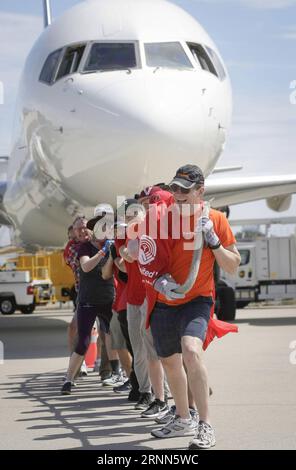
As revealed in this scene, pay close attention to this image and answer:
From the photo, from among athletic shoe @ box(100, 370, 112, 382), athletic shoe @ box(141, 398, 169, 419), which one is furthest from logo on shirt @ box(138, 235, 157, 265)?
athletic shoe @ box(100, 370, 112, 382)

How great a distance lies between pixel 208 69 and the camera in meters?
12.6

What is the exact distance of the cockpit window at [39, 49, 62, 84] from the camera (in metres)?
12.5

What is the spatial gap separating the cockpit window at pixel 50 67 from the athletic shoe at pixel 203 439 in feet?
24.5

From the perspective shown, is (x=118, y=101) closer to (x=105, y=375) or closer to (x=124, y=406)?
(x=105, y=375)

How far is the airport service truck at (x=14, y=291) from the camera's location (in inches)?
1045

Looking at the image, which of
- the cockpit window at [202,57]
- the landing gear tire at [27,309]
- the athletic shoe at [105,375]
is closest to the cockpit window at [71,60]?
the cockpit window at [202,57]

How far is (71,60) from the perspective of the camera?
12320 millimetres

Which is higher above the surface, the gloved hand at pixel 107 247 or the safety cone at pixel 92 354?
the gloved hand at pixel 107 247

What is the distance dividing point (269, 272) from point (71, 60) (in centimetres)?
2119

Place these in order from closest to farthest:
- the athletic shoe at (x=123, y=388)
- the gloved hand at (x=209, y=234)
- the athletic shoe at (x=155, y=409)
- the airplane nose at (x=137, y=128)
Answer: the gloved hand at (x=209, y=234) < the athletic shoe at (x=155, y=409) < the athletic shoe at (x=123, y=388) < the airplane nose at (x=137, y=128)

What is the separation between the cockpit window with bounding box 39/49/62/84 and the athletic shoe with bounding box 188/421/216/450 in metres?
7.45

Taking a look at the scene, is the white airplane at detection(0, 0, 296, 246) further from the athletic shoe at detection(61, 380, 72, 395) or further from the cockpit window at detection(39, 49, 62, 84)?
the athletic shoe at detection(61, 380, 72, 395)

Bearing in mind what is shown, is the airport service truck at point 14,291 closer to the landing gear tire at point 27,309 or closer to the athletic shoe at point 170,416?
the landing gear tire at point 27,309
